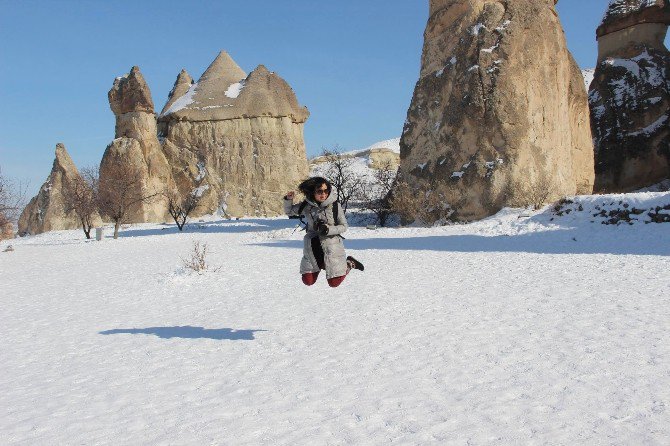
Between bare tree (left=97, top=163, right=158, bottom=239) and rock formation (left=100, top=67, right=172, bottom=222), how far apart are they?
26 centimetres

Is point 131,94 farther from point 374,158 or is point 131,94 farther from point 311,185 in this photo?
point 311,185

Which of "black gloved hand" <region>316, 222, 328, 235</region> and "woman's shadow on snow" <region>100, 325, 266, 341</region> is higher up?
"black gloved hand" <region>316, 222, 328, 235</region>

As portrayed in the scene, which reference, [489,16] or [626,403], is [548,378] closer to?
[626,403]

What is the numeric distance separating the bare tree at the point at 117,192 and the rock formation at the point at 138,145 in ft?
0.84

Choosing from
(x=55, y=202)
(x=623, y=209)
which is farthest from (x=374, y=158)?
(x=623, y=209)

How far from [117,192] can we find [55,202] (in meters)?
14.2

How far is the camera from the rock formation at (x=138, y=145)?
35562 millimetres

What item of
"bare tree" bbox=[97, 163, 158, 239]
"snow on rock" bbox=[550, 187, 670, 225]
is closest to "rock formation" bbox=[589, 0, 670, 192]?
"snow on rock" bbox=[550, 187, 670, 225]

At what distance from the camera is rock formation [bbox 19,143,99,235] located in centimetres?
3522

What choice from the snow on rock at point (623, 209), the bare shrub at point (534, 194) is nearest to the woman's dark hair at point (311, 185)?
the snow on rock at point (623, 209)

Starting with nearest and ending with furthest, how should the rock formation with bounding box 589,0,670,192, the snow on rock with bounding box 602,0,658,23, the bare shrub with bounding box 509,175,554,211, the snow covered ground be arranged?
the snow covered ground, the bare shrub with bounding box 509,175,554,211, the rock formation with bounding box 589,0,670,192, the snow on rock with bounding box 602,0,658,23

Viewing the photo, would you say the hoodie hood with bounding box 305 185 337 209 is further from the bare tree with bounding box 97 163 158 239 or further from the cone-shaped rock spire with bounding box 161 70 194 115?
the cone-shaped rock spire with bounding box 161 70 194 115

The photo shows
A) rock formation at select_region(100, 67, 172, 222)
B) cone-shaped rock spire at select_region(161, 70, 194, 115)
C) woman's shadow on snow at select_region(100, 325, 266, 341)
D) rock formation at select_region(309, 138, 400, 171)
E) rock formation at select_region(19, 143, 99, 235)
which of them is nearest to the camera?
woman's shadow on snow at select_region(100, 325, 266, 341)

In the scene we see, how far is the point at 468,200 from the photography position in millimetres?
21125
